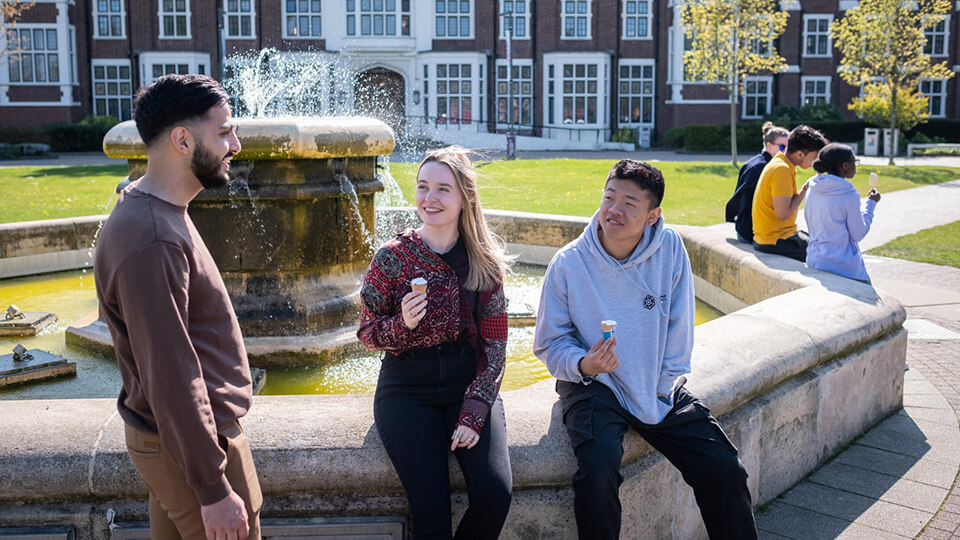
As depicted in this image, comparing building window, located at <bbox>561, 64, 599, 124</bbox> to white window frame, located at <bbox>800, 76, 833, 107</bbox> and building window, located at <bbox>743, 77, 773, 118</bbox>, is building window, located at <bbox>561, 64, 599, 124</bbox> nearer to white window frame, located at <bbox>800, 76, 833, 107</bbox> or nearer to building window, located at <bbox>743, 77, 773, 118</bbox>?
building window, located at <bbox>743, 77, 773, 118</bbox>

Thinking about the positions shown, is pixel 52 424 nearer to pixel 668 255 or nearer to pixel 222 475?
pixel 222 475

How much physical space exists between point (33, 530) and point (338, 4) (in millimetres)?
35773

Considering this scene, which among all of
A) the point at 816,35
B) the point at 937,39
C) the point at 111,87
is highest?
the point at 816,35

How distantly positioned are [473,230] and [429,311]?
0.37 metres

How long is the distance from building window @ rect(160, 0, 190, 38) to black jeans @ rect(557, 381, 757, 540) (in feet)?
121

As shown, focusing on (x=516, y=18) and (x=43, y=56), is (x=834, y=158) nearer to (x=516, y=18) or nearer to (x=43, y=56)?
(x=516, y=18)

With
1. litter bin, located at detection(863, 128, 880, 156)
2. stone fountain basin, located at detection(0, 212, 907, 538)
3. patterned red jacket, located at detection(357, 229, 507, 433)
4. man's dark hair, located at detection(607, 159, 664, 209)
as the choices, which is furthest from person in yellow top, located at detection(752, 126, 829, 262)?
litter bin, located at detection(863, 128, 880, 156)

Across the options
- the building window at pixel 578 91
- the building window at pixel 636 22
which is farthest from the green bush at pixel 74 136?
the building window at pixel 636 22

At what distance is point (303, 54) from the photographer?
117 ft

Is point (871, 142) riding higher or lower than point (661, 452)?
higher


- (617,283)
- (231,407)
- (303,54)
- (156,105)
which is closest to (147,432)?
(231,407)

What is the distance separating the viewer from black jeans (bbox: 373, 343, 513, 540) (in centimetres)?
280

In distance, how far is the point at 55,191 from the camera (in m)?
17.9

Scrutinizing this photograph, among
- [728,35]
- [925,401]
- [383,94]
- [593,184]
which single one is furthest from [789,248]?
[383,94]
